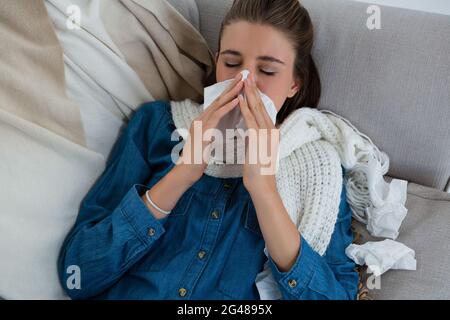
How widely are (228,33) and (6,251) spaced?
586 mm

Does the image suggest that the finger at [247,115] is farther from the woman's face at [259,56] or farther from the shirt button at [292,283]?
the shirt button at [292,283]

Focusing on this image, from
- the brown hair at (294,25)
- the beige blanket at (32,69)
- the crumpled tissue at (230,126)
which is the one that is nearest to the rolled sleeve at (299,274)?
the crumpled tissue at (230,126)

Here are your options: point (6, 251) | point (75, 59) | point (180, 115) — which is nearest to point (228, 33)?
point (180, 115)

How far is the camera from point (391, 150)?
3.63ft

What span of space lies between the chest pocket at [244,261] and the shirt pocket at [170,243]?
0.33 feet

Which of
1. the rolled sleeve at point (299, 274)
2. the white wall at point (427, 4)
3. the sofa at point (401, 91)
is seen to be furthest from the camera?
the white wall at point (427, 4)

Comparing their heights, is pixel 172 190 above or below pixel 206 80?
below

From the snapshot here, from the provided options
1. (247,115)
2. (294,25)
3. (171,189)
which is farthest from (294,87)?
(171,189)

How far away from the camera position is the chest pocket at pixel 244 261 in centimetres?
90

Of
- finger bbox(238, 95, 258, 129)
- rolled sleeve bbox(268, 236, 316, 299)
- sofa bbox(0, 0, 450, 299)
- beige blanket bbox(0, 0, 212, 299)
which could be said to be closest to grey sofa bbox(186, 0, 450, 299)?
sofa bbox(0, 0, 450, 299)

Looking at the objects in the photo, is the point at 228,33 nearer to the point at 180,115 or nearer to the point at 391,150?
the point at 180,115

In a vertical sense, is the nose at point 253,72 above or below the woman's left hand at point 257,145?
above

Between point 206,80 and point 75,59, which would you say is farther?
point 206,80

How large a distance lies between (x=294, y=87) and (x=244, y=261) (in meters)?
0.40
